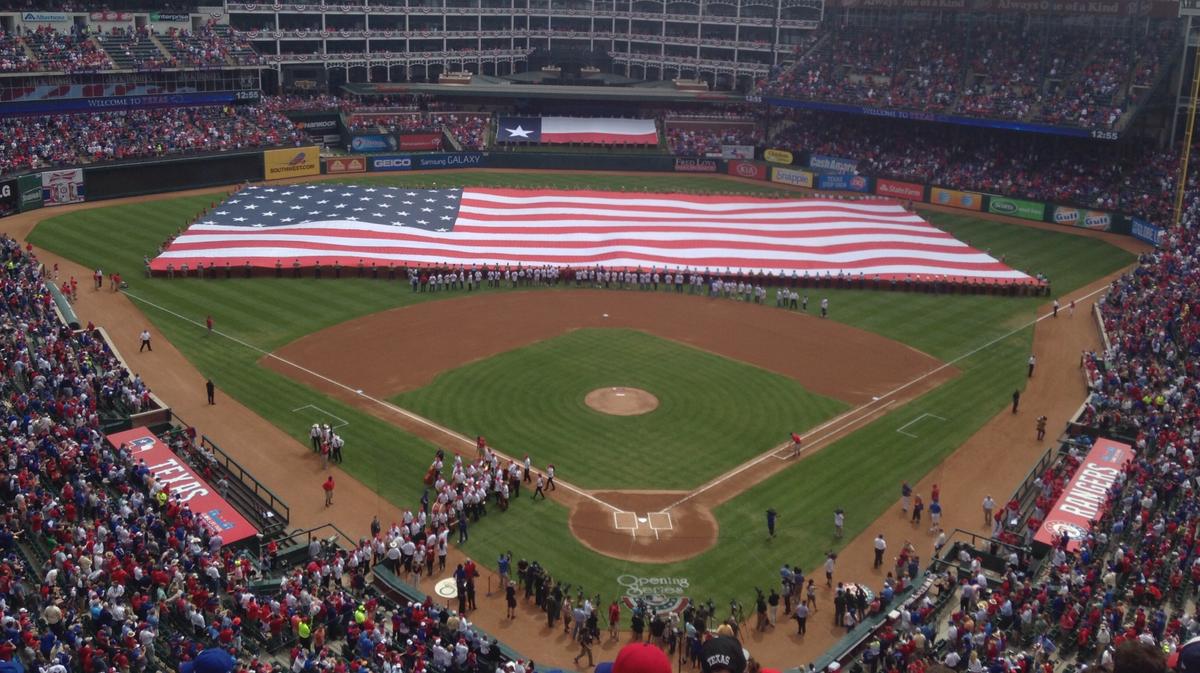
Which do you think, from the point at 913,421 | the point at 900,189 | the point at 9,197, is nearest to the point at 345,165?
the point at 9,197

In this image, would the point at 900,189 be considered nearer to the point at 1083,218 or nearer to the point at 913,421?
the point at 1083,218

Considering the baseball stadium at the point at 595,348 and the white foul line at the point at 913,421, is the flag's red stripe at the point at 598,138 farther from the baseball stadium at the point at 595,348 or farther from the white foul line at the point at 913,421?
the white foul line at the point at 913,421

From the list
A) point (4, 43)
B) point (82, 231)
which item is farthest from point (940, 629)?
point (4, 43)

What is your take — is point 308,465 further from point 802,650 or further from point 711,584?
point 802,650

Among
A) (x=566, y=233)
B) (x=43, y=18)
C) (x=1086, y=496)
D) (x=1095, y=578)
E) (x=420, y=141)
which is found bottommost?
(x=1086, y=496)

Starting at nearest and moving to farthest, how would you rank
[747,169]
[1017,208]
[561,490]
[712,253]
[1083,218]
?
[561,490] → [712,253] → [1083,218] → [1017,208] → [747,169]

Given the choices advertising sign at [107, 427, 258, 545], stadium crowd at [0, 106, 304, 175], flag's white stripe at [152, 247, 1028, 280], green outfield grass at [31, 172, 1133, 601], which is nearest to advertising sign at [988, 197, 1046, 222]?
green outfield grass at [31, 172, 1133, 601]
